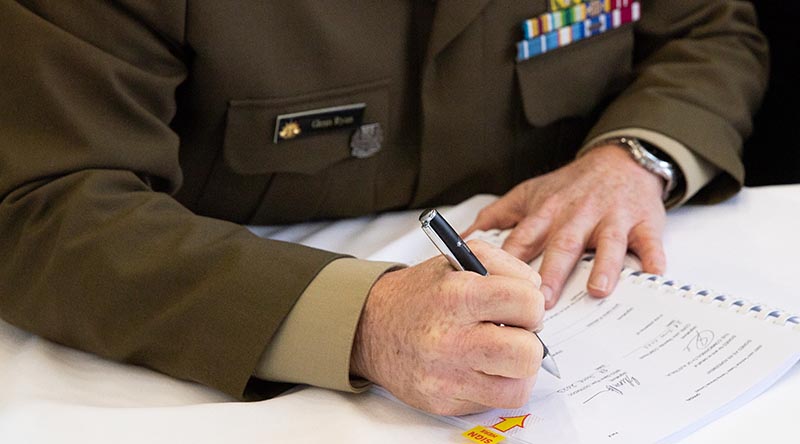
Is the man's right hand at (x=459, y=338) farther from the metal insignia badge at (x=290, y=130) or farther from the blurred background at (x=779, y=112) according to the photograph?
the blurred background at (x=779, y=112)

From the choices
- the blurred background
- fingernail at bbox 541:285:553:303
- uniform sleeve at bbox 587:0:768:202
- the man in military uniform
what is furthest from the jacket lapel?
the blurred background

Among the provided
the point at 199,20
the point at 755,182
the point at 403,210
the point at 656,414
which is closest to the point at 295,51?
the point at 199,20

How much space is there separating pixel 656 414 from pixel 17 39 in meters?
0.59

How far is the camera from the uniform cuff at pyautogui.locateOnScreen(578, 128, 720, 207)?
1.06 m

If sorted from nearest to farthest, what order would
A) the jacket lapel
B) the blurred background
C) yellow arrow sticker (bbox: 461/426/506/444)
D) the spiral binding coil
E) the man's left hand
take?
yellow arrow sticker (bbox: 461/426/506/444) < the spiral binding coil < the man's left hand < the jacket lapel < the blurred background

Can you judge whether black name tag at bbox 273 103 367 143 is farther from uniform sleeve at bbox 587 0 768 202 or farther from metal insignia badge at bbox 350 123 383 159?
uniform sleeve at bbox 587 0 768 202

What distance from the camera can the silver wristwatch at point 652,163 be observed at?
1.06 metres

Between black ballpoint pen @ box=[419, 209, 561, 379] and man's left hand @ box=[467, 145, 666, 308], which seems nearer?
black ballpoint pen @ box=[419, 209, 561, 379]

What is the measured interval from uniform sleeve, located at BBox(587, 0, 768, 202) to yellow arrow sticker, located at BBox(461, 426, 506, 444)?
20.5 inches

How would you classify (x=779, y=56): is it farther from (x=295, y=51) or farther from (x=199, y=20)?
(x=199, y=20)

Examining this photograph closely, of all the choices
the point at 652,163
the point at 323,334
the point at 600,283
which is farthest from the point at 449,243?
the point at 652,163

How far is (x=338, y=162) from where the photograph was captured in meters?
1.07

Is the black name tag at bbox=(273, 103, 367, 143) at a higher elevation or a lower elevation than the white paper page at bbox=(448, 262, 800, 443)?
higher
